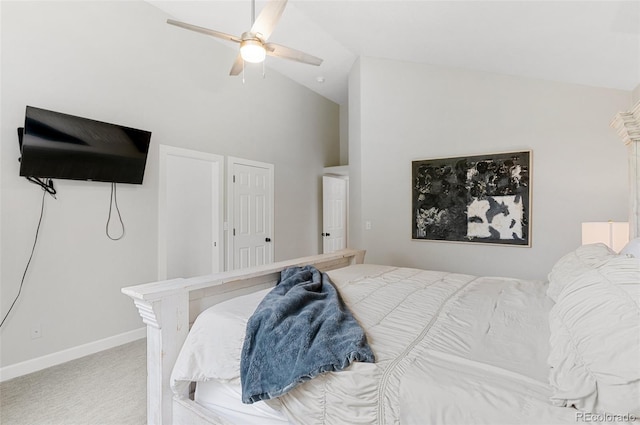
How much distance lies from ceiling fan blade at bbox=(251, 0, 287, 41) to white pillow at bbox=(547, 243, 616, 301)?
7.13ft

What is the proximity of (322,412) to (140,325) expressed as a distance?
2908 millimetres

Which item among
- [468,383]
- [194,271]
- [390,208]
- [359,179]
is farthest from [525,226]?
[194,271]

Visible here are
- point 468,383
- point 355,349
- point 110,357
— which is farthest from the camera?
point 110,357

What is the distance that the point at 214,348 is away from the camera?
51.3 inches

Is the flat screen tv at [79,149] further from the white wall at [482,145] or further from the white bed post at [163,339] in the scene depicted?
the white wall at [482,145]

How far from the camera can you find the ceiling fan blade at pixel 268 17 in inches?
76.6

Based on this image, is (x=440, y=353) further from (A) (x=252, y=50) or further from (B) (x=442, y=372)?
(A) (x=252, y=50)

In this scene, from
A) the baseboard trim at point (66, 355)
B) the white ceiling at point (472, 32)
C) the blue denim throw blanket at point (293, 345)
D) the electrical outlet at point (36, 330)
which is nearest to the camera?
the blue denim throw blanket at point (293, 345)

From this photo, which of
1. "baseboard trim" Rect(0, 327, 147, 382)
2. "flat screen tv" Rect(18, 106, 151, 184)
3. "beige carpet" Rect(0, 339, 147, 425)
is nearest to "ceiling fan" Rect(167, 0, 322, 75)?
"flat screen tv" Rect(18, 106, 151, 184)

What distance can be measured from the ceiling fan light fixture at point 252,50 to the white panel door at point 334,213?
3475 mm

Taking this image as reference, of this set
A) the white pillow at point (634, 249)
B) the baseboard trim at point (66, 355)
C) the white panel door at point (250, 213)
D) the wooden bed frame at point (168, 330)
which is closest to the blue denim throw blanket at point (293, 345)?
the wooden bed frame at point (168, 330)

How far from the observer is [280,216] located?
4.90m

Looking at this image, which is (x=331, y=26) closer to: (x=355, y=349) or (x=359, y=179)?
(x=359, y=179)

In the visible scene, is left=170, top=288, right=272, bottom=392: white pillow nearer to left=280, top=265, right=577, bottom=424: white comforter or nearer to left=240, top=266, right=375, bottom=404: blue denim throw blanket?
left=240, top=266, right=375, bottom=404: blue denim throw blanket
